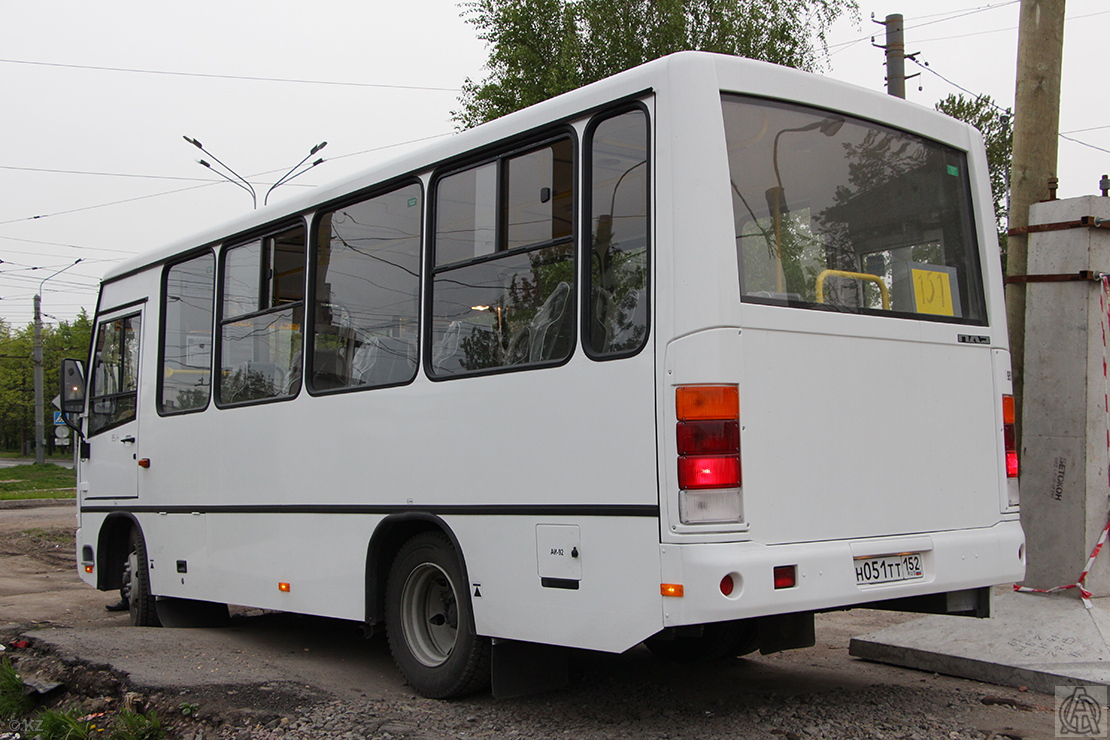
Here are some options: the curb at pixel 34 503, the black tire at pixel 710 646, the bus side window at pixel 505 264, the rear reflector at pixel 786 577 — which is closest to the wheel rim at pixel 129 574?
the bus side window at pixel 505 264

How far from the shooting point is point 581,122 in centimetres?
493

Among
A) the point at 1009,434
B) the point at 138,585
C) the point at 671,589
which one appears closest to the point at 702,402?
the point at 671,589

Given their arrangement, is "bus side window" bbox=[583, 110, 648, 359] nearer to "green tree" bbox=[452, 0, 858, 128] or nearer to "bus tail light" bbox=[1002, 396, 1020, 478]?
"bus tail light" bbox=[1002, 396, 1020, 478]

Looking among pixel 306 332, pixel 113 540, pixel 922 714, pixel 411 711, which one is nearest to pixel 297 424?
pixel 306 332

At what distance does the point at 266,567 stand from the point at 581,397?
3160 mm

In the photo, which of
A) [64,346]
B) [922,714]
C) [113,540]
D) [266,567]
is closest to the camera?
[922,714]

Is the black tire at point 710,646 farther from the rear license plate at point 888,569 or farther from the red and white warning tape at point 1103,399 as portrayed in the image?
the red and white warning tape at point 1103,399

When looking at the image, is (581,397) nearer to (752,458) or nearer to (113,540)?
(752,458)

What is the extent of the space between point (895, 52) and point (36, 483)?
1035 inches

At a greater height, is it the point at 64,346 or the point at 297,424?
the point at 64,346

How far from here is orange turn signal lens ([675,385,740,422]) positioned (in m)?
4.34

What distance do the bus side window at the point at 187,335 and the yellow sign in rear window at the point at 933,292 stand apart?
486cm

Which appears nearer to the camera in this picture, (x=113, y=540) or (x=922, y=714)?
(x=922, y=714)

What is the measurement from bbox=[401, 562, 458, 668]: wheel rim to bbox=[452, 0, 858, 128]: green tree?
1539cm
